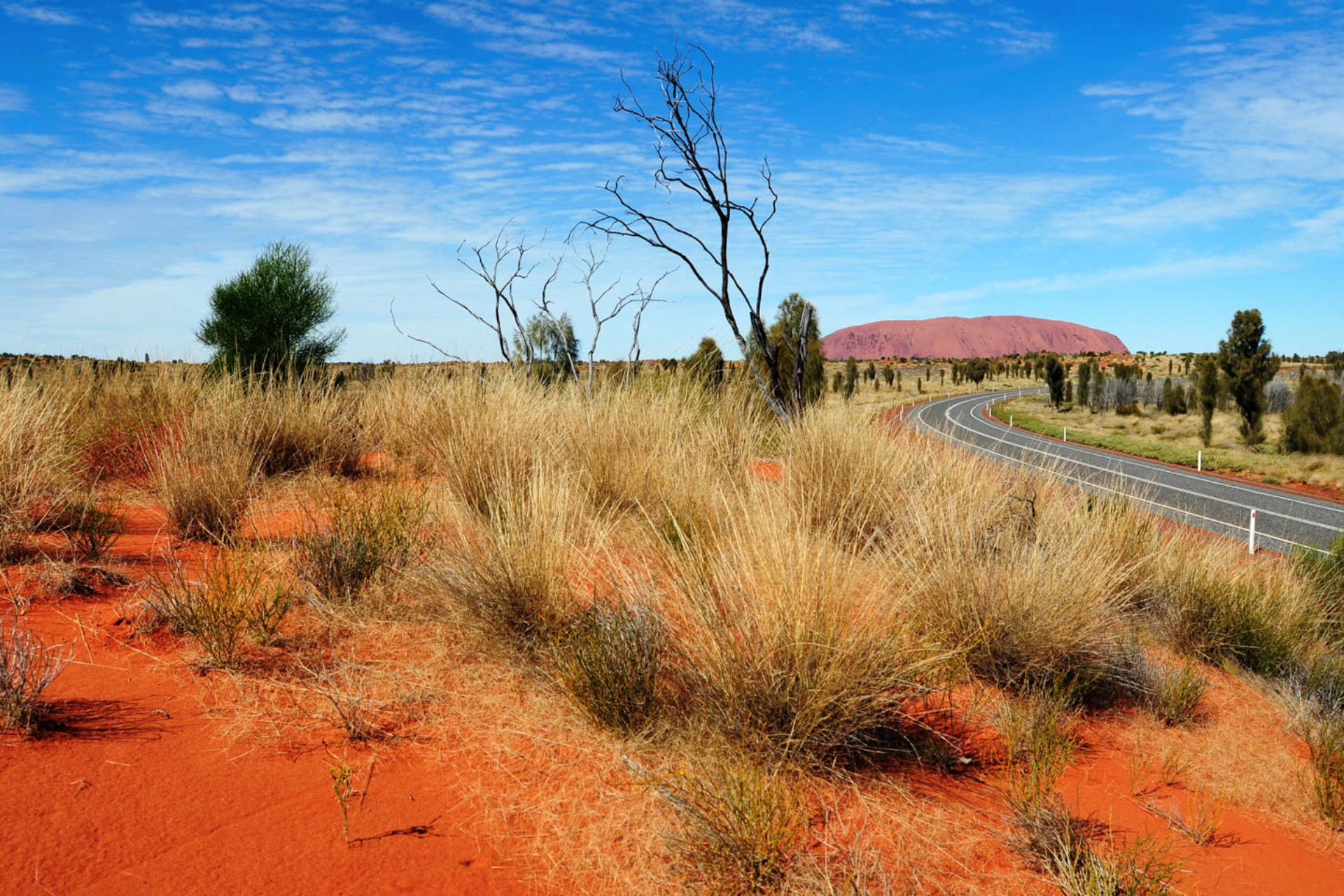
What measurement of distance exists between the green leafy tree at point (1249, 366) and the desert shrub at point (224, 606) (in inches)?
1356

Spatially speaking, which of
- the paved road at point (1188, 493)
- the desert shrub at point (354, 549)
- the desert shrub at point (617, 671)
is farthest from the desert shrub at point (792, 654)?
the paved road at point (1188, 493)

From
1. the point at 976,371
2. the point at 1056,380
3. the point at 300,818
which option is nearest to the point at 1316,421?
the point at 1056,380

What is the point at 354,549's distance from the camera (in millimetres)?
4918

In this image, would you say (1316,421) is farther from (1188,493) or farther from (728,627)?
(728,627)

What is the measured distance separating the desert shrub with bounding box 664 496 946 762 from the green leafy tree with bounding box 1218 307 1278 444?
32.9 metres

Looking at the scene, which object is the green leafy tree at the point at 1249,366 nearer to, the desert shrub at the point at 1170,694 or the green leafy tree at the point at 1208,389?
the green leafy tree at the point at 1208,389

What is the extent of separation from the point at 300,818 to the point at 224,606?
1.46 metres

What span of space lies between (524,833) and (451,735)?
74cm

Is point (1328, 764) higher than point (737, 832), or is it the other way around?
point (737, 832)

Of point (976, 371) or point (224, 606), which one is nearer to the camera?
point (224, 606)

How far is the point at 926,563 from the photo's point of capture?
16.4ft

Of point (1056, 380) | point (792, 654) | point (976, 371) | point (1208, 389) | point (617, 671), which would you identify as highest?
point (976, 371)

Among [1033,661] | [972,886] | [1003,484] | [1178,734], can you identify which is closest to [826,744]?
[972,886]

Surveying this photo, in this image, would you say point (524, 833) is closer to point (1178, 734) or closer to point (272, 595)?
point (272, 595)
